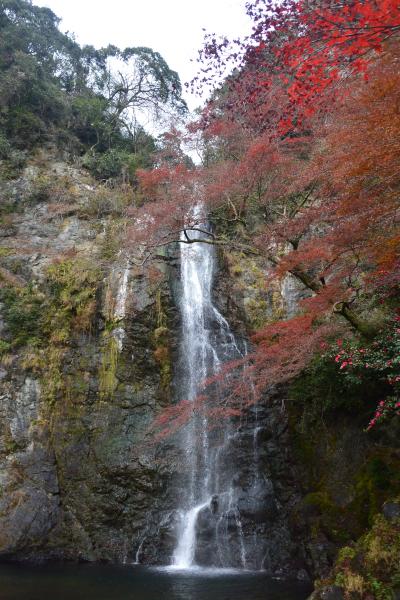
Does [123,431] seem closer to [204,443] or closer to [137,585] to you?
[204,443]

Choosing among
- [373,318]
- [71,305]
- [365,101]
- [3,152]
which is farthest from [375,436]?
[3,152]

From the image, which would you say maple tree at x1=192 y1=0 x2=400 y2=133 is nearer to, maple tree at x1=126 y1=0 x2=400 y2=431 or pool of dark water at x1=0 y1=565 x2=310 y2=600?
maple tree at x1=126 y1=0 x2=400 y2=431

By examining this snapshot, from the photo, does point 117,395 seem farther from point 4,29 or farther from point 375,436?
point 4,29

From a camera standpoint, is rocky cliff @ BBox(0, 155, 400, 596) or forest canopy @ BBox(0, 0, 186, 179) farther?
forest canopy @ BBox(0, 0, 186, 179)

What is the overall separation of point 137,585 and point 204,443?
14.2 feet

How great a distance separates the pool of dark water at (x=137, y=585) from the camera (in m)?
7.83

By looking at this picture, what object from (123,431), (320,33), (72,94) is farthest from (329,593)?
(72,94)

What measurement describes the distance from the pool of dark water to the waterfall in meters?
0.79

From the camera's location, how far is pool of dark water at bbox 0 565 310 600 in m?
7.83

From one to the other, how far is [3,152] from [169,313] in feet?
38.3

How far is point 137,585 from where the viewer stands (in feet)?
28.1

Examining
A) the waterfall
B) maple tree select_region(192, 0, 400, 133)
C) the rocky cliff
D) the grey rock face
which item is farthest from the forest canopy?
the grey rock face

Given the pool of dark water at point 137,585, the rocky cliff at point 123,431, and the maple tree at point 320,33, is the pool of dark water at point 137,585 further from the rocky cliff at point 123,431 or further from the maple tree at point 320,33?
the maple tree at point 320,33

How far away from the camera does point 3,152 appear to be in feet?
64.2
